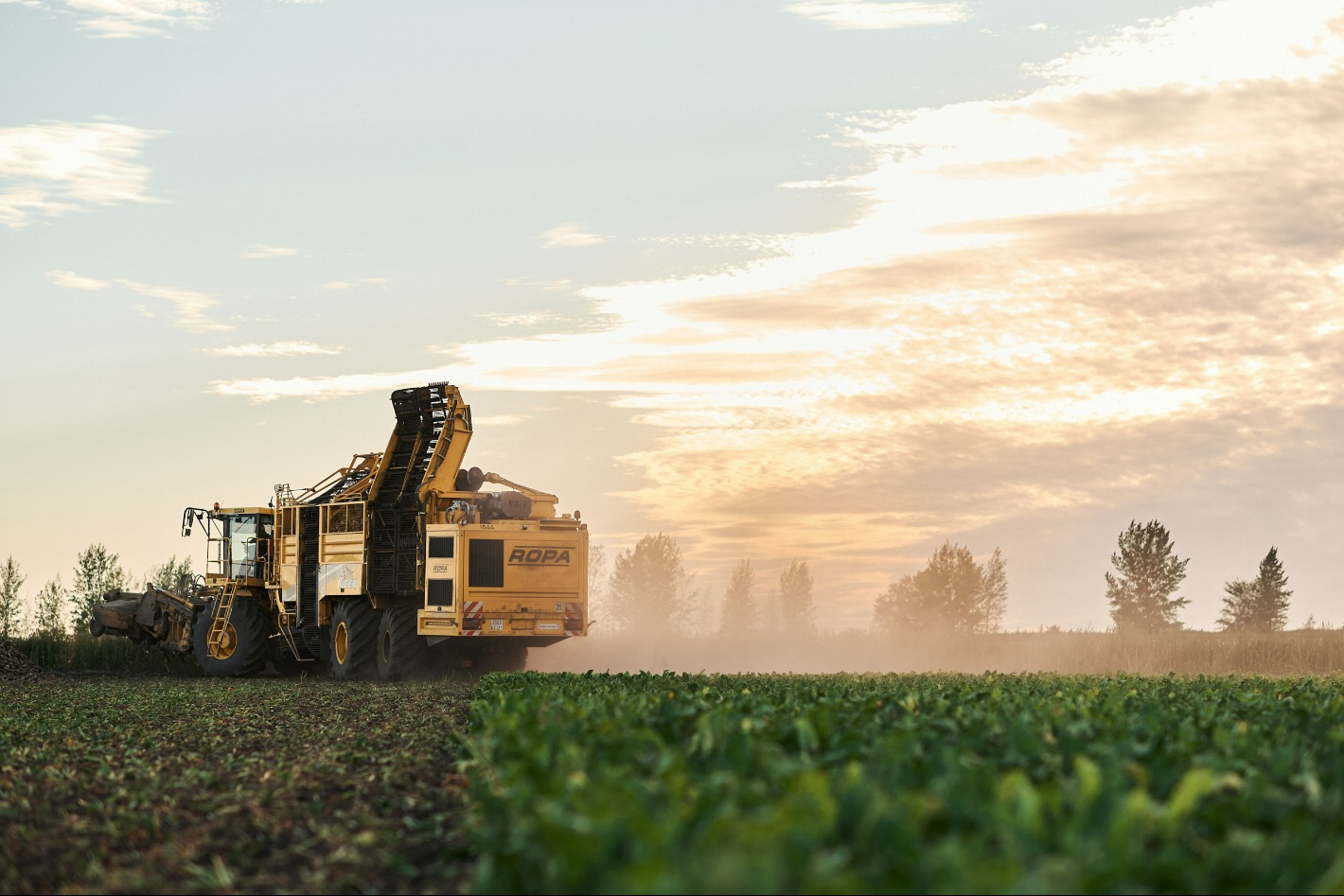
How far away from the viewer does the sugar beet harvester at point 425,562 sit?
25.6 metres

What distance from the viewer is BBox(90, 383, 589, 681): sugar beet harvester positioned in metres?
25.6

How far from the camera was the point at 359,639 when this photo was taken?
27.0 meters

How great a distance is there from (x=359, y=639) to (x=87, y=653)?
639 inches

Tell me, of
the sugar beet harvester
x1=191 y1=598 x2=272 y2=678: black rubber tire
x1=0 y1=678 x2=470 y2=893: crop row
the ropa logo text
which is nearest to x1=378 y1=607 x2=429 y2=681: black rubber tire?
the sugar beet harvester

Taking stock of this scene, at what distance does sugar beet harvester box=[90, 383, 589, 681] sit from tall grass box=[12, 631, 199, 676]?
398 inches

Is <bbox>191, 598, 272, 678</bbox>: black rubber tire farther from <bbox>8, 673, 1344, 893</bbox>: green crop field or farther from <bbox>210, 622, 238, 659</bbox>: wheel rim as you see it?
<bbox>8, 673, 1344, 893</bbox>: green crop field

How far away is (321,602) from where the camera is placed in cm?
2838

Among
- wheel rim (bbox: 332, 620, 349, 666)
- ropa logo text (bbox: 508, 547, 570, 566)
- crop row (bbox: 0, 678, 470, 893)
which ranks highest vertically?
ropa logo text (bbox: 508, 547, 570, 566)

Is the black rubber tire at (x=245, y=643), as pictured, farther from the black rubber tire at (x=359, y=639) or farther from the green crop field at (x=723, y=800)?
the green crop field at (x=723, y=800)

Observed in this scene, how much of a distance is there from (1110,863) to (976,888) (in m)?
0.62

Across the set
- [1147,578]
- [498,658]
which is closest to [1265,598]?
[1147,578]

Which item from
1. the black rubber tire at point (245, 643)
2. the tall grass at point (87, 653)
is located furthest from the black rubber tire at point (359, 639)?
the tall grass at point (87, 653)

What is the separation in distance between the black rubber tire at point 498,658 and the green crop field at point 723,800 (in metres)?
12.9

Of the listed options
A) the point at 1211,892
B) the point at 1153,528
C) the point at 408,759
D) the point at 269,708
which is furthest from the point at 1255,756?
the point at 1153,528
